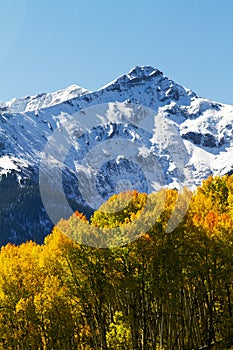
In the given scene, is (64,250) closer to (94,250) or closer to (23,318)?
(94,250)

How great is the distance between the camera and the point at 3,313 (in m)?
55.7

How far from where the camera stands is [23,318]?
53.8m

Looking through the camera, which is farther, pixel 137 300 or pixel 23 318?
pixel 23 318

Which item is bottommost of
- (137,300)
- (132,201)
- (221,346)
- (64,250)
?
(221,346)

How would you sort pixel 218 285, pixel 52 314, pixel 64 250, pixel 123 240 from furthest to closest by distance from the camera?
pixel 52 314
pixel 218 285
pixel 64 250
pixel 123 240

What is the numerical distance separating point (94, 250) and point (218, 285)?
13.3m

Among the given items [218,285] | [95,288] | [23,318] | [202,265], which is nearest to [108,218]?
[95,288]

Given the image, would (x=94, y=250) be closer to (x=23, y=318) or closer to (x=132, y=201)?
(x=132, y=201)

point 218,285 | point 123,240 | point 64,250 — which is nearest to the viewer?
point 123,240

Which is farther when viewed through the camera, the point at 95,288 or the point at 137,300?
the point at 137,300

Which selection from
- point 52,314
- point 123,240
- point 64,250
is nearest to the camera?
point 123,240

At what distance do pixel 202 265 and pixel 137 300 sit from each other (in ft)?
22.5

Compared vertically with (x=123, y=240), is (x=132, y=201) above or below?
above

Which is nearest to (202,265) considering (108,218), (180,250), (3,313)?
(180,250)
